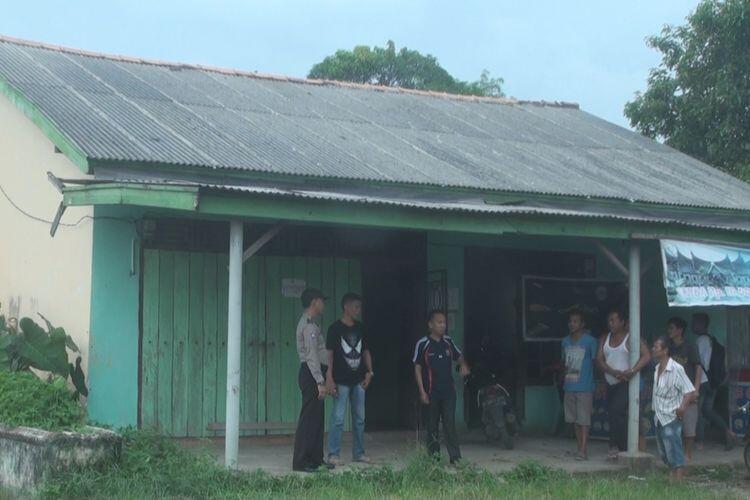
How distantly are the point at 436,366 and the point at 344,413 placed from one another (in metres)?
1.02

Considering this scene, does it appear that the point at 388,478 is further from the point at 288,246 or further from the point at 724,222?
the point at 724,222

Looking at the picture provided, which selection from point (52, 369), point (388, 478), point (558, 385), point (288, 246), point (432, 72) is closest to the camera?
point (388, 478)

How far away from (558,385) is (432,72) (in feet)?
88.4

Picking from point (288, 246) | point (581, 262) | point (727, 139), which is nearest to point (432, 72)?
point (727, 139)

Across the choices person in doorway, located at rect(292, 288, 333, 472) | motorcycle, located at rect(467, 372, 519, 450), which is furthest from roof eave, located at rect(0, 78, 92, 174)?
motorcycle, located at rect(467, 372, 519, 450)

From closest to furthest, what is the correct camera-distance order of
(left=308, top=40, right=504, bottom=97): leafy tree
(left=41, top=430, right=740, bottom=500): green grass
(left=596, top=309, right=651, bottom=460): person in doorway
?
(left=41, top=430, right=740, bottom=500): green grass
(left=596, top=309, right=651, bottom=460): person in doorway
(left=308, top=40, right=504, bottom=97): leafy tree

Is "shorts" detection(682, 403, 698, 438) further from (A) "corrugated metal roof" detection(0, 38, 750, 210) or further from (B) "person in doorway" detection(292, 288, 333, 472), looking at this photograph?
(B) "person in doorway" detection(292, 288, 333, 472)

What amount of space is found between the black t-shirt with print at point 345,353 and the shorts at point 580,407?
2.63 metres

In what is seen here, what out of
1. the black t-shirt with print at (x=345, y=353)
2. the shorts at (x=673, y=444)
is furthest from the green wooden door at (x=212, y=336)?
the shorts at (x=673, y=444)

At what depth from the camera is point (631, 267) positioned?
12.0 metres

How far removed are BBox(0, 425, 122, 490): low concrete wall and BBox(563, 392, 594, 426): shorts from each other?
5.18 metres

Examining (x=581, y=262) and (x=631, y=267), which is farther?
(x=581, y=262)

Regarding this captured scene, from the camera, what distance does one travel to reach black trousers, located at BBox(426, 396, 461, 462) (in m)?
11.1

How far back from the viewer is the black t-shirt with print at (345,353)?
1108cm
